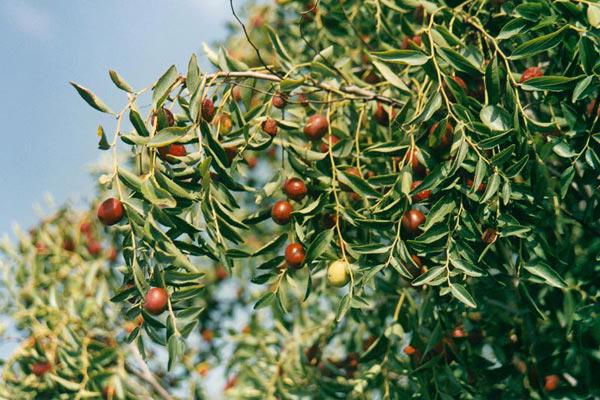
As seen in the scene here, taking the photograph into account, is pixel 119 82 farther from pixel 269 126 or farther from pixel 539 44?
pixel 539 44

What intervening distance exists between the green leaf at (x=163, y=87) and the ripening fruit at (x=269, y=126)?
12.0 inches

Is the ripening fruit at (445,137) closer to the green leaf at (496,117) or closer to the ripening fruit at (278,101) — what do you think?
the green leaf at (496,117)

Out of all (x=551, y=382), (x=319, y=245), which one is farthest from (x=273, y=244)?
(x=551, y=382)

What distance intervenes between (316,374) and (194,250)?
4.81 feet

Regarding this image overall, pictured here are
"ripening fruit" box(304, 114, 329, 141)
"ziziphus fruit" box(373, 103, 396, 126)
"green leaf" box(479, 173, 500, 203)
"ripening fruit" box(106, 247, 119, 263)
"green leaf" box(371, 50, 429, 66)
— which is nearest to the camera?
"green leaf" box(479, 173, 500, 203)

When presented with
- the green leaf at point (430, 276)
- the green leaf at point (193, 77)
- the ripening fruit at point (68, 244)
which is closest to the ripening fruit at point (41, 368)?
the ripening fruit at point (68, 244)

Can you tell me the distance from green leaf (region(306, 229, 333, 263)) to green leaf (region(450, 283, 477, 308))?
32 cm

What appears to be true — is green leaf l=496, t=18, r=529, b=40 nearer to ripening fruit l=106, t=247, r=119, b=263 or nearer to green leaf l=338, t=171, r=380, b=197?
green leaf l=338, t=171, r=380, b=197

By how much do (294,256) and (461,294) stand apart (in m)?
0.44

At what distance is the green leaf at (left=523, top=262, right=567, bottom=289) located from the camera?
4.92ft

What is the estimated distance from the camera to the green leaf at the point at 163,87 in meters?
1.47

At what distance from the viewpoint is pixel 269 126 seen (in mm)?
1696

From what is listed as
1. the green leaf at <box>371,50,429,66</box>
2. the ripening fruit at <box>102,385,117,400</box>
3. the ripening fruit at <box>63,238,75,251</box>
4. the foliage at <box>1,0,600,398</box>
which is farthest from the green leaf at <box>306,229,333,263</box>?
the ripening fruit at <box>63,238,75,251</box>

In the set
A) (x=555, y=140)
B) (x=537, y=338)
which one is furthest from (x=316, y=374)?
(x=555, y=140)
